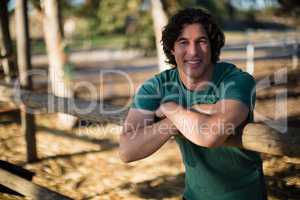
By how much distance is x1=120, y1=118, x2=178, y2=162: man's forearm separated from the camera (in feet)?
6.22

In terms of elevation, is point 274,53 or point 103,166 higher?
point 274,53

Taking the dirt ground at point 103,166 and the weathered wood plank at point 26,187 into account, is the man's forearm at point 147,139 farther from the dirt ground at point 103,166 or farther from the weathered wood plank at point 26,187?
the dirt ground at point 103,166

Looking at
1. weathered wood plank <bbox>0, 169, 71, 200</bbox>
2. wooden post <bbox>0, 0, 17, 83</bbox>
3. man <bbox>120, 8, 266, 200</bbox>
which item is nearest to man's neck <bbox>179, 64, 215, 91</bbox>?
man <bbox>120, 8, 266, 200</bbox>

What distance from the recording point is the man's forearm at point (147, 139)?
1.89m

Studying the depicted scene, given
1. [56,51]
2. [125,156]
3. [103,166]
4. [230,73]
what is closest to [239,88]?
[230,73]

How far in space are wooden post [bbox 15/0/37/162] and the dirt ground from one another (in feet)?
0.95

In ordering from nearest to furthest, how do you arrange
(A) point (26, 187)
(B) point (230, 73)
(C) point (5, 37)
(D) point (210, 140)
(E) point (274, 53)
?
(D) point (210, 140)
(B) point (230, 73)
(A) point (26, 187)
(C) point (5, 37)
(E) point (274, 53)

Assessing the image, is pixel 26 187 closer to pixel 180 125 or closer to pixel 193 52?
pixel 180 125

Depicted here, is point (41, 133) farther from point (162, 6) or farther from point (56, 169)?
point (162, 6)

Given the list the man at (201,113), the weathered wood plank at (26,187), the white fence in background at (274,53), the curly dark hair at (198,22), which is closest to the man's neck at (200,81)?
the man at (201,113)

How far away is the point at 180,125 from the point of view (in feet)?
6.13

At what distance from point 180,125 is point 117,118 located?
110cm

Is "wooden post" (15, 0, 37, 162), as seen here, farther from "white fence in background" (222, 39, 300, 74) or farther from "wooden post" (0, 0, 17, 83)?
"white fence in background" (222, 39, 300, 74)

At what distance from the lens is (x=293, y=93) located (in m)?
8.88
